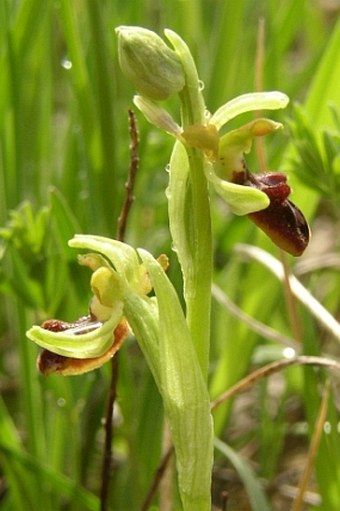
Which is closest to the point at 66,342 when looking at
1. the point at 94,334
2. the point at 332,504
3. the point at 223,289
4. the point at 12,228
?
the point at 94,334

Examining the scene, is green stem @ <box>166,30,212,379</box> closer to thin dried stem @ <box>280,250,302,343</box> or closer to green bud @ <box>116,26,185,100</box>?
green bud @ <box>116,26,185,100</box>

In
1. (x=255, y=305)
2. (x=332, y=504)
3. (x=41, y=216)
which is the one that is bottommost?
(x=332, y=504)

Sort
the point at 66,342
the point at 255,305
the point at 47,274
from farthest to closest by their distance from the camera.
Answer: the point at 255,305, the point at 47,274, the point at 66,342

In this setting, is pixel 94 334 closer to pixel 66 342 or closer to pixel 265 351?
pixel 66 342

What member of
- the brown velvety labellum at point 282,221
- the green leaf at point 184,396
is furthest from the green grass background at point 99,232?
the brown velvety labellum at point 282,221

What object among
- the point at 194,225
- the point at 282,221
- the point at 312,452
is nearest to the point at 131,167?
the point at 194,225

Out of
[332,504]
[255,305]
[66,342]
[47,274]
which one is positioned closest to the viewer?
[66,342]

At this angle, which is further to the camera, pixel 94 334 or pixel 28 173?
pixel 28 173

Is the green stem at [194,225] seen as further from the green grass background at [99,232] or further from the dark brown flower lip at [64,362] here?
the green grass background at [99,232]

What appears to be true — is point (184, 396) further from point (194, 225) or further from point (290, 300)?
point (290, 300)
